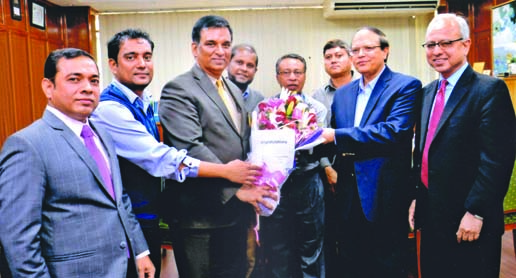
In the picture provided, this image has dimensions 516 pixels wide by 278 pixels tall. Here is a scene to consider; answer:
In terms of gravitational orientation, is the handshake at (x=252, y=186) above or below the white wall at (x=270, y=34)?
below

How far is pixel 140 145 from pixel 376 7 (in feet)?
19.9

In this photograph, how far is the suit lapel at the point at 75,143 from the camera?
4.59 ft

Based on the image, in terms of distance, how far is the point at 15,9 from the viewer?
584 centimetres

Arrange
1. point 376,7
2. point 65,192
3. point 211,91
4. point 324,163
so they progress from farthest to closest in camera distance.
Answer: point 376,7 < point 324,163 < point 211,91 < point 65,192

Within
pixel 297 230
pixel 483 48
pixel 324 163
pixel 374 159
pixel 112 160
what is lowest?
pixel 297 230

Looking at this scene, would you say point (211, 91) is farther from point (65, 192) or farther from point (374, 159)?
point (374, 159)

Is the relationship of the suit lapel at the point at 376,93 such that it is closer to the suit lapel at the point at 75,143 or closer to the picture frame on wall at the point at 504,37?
the suit lapel at the point at 75,143

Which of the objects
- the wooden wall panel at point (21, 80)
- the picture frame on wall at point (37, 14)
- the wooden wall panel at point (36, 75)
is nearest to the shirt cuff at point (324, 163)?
the wooden wall panel at point (21, 80)

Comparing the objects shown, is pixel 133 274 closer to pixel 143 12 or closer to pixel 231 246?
pixel 231 246

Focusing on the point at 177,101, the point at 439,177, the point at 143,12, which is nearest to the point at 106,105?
the point at 177,101

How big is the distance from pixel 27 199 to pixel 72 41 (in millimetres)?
6745

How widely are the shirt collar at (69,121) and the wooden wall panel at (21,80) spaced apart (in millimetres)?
5002

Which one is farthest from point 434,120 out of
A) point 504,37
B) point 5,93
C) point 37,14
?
point 37,14

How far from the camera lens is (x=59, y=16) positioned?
7172 mm
